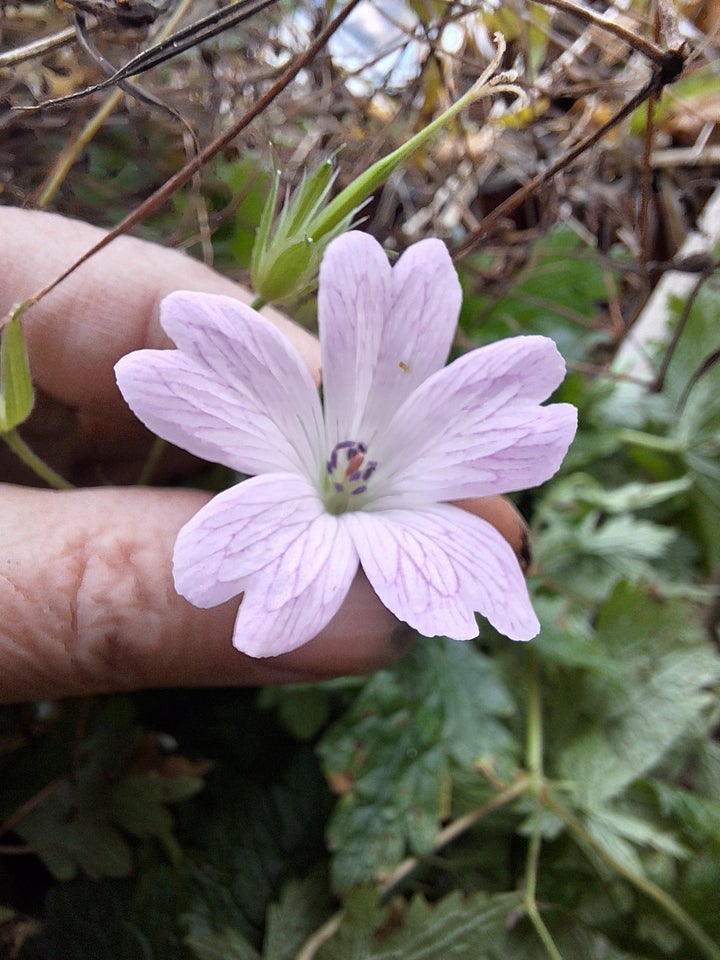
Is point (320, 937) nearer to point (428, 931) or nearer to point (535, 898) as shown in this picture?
point (428, 931)

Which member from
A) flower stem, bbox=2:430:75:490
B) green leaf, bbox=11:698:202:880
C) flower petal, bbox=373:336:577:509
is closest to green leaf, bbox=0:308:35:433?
flower stem, bbox=2:430:75:490

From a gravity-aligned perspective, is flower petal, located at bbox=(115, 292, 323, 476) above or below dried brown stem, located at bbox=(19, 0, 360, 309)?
below

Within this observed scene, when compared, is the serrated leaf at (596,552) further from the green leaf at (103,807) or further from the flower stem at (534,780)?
the green leaf at (103,807)

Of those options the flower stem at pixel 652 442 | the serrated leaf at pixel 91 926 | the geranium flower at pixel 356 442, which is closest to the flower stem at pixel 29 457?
the geranium flower at pixel 356 442

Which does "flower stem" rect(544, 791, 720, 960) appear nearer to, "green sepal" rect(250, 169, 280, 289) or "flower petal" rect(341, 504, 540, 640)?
"flower petal" rect(341, 504, 540, 640)

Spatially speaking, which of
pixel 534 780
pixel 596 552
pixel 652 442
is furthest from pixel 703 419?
pixel 534 780
